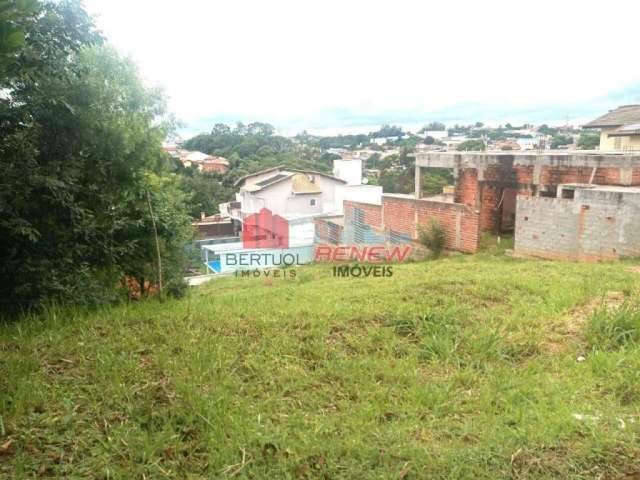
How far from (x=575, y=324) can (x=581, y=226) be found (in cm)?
658

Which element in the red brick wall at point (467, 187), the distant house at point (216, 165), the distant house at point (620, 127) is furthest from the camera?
the distant house at point (216, 165)

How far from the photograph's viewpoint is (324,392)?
264 centimetres

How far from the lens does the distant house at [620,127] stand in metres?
19.2

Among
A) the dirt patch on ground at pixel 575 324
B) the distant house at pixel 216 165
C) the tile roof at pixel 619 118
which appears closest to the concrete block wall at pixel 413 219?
the dirt patch on ground at pixel 575 324

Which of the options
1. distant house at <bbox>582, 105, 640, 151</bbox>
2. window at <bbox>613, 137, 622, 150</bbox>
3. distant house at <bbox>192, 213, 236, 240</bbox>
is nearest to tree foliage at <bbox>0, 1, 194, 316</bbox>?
distant house at <bbox>192, 213, 236, 240</bbox>

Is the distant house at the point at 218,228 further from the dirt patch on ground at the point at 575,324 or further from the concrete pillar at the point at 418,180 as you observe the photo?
the dirt patch on ground at the point at 575,324

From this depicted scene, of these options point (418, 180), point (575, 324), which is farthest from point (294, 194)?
point (575, 324)

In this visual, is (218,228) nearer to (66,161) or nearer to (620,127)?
(620,127)

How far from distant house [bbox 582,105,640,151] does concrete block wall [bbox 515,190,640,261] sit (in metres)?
11.5

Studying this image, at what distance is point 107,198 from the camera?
4.91m

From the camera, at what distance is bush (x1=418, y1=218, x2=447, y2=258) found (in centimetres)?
1215

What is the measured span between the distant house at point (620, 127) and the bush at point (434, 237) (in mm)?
11284

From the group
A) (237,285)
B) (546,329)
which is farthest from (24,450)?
(237,285)

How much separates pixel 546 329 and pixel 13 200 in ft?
13.7
